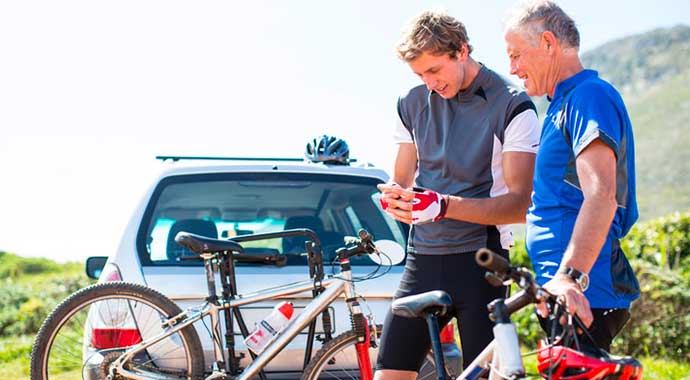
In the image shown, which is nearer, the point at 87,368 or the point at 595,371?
the point at 595,371

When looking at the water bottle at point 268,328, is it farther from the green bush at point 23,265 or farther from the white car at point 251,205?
the green bush at point 23,265

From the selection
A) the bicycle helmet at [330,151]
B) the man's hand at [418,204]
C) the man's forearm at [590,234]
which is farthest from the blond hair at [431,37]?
the bicycle helmet at [330,151]

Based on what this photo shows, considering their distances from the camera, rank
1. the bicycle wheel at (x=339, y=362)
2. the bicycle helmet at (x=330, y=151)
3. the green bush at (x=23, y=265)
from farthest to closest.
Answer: the green bush at (x=23, y=265) < the bicycle helmet at (x=330, y=151) < the bicycle wheel at (x=339, y=362)

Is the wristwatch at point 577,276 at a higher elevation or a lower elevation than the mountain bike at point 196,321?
higher

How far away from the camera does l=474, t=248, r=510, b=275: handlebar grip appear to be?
2295 mm

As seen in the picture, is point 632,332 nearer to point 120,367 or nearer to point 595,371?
point 120,367

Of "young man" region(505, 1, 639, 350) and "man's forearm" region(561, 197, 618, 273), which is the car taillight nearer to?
"young man" region(505, 1, 639, 350)

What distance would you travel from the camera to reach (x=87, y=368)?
432 cm

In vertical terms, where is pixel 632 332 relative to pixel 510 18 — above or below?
below

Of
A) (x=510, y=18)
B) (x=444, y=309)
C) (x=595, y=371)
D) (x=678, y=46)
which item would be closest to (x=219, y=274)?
(x=444, y=309)

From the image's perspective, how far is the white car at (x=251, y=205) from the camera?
4.39 m

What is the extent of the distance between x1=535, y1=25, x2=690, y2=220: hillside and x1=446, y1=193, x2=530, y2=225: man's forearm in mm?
37324

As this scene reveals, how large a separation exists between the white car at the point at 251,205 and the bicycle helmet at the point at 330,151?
9 centimetres

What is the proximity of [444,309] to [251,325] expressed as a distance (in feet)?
5.17
